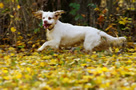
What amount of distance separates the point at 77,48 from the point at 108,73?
125 inches

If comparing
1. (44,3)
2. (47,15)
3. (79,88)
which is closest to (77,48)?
(47,15)

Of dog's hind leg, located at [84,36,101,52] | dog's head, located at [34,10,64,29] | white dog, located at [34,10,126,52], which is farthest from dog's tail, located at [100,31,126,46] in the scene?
dog's head, located at [34,10,64,29]

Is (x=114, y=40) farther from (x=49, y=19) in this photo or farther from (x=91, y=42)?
(x=49, y=19)

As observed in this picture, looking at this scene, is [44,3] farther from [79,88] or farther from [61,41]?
[79,88]

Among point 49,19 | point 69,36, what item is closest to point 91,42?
point 69,36

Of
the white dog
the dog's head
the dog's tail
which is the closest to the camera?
the dog's head

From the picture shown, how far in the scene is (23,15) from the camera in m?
7.68

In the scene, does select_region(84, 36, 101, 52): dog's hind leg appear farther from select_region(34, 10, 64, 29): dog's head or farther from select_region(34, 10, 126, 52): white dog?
select_region(34, 10, 64, 29): dog's head

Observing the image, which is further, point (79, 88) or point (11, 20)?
point (11, 20)

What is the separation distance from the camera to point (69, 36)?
19.7 ft

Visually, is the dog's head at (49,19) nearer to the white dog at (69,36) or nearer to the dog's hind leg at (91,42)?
the white dog at (69,36)

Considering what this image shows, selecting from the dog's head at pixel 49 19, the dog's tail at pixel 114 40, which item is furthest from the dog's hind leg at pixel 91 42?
the dog's head at pixel 49 19

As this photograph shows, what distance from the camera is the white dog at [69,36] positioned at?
5.83 meters

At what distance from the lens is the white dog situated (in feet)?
19.1
